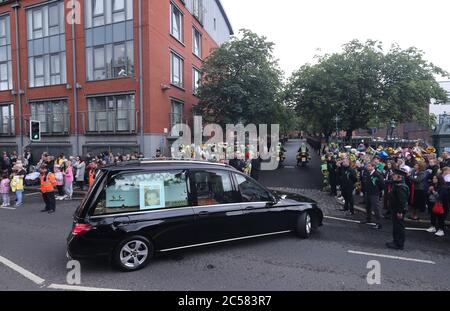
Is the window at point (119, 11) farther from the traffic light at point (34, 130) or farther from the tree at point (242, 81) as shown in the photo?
the traffic light at point (34, 130)

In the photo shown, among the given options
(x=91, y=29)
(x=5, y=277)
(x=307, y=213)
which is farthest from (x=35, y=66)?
(x=307, y=213)

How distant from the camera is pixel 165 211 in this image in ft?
16.1

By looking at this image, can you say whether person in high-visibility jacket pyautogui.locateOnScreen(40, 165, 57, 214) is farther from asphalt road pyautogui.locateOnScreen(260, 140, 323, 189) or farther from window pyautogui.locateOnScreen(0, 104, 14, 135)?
window pyautogui.locateOnScreen(0, 104, 14, 135)

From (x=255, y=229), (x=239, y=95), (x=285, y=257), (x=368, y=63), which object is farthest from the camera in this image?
(x=368, y=63)

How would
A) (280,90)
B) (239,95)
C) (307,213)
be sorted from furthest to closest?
(280,90)
(239,95)
(307,213)

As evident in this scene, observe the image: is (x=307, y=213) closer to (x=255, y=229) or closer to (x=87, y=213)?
(x=255, y=229)

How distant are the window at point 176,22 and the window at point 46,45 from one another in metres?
6.49

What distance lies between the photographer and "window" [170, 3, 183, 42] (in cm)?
1875

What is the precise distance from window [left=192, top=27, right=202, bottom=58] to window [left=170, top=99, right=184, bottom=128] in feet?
17.4

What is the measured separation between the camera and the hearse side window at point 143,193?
4.63 meters

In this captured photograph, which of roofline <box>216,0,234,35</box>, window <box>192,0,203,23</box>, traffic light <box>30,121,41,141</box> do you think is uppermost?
roofline <box>216,0,234,35</box>

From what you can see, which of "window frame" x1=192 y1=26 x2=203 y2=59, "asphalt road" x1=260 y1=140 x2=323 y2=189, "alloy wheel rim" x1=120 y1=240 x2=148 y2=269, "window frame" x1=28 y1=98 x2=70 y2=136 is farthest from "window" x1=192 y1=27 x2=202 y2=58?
"alloy wheel rim" x1=120 y1=240 x2=148 y2=269

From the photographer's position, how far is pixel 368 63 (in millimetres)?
20062

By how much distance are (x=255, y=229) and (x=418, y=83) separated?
62.5 feet
